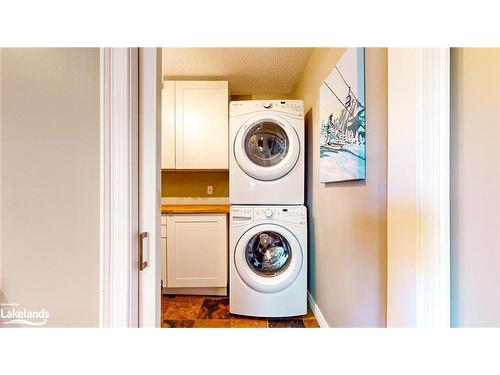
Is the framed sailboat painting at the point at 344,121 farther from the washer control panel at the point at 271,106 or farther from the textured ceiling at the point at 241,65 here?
the textured ceiling at the point at 241,65

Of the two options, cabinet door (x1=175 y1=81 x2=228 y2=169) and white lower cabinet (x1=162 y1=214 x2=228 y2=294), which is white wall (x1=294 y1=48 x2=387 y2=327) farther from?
cabinet door (x1=175 y1=81 x2=228 y2=169)

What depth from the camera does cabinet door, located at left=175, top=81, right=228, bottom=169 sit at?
2.48 meters

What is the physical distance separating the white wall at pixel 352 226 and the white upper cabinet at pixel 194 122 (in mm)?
983

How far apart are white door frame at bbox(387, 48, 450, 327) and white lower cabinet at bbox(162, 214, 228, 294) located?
1.76m

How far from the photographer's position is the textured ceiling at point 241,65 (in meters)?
2.02

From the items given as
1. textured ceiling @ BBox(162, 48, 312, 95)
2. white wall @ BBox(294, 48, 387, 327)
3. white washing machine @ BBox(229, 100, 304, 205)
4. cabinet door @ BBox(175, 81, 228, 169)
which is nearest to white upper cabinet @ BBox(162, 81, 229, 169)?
cabinet door @ BBox(175, 81, 228, 169)

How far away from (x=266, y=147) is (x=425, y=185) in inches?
60.1

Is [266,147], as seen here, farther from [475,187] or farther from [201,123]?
[475,187]

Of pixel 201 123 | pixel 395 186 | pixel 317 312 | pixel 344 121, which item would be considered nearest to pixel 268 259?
pixel 317 312

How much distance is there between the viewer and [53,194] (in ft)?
1.56
